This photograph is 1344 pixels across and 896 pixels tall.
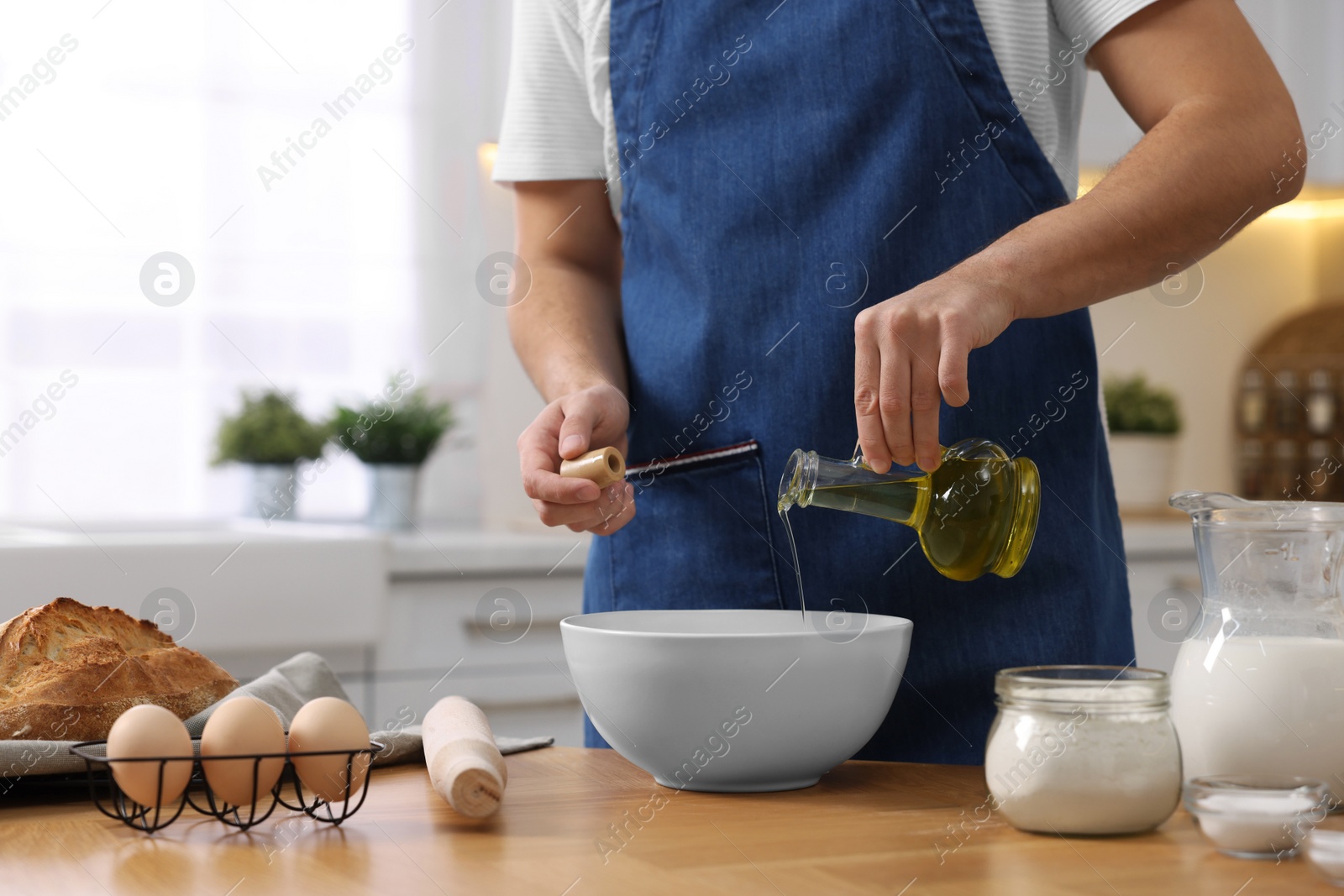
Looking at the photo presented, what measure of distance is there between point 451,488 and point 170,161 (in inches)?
32.1

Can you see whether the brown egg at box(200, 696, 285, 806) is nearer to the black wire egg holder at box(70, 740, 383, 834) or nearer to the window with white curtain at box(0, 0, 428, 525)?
the black wire egg holder at box(70, 740, 383, 834)

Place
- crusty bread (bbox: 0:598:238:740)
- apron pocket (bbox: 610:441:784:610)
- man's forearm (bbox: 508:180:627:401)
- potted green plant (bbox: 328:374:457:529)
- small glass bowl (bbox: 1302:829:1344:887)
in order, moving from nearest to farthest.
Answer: small glass bowl (bbox: 1302:829:1344:887) → crusty bread (bbox: 0:598:238:740) → apron pocket (bbox: 610:441:784:610) → man's forearm (bbox: 508:180:627:401) → potted green plant (bbox: 328:374:457:529)

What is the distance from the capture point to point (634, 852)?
22.9 inches

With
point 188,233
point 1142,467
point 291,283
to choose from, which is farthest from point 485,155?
point 1142,467

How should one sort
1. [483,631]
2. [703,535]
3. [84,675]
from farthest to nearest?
[483,631], [703,535], [84,675]

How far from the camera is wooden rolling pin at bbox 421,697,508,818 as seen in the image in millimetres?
648

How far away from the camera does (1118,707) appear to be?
59 cm

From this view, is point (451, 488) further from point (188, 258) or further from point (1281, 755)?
point (1281, 755)

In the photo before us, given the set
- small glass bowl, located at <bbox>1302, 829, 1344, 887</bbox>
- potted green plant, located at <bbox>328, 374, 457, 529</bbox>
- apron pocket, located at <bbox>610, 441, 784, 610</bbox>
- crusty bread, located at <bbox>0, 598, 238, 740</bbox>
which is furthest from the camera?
potted green plant, located at <bbox>328, 374, 457, 529</bbox>

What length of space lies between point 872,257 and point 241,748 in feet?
1.82

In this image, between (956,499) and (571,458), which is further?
(571,458)

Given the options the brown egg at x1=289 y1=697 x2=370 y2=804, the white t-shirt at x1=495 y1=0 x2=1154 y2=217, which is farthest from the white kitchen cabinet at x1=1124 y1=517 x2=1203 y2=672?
the brown egg at x1=289 y1=697 x2=370 y2=804

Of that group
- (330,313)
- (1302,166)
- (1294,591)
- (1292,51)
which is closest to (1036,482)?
(1294,591)

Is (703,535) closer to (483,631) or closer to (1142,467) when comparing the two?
(483,631)
